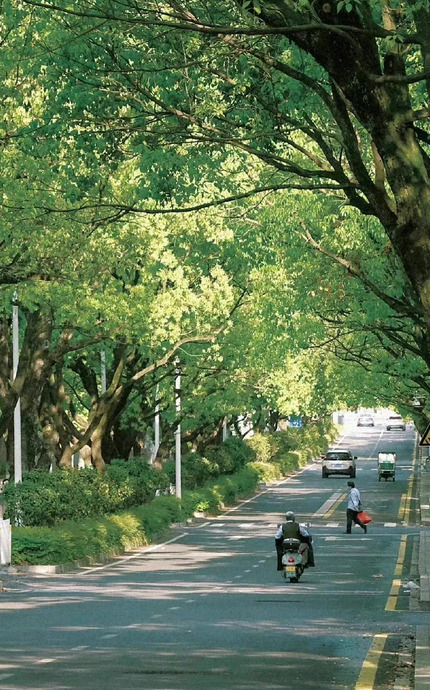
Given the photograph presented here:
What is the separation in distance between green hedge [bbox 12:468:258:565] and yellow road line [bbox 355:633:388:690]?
1670 centimetres

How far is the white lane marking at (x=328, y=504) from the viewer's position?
2471 inches

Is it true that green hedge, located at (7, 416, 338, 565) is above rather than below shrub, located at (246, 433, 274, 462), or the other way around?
below

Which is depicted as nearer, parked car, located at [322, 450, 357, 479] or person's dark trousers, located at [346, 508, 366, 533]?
person's dark trousers, located at [346, 508, 366, 533]

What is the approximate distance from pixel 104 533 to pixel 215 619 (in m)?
19.0

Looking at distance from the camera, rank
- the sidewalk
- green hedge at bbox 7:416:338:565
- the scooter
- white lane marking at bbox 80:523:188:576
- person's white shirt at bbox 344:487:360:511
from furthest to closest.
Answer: person's white shirt at bbox 344:487:360:511 < white lane marking at bbox 80:523:188:576 < green hedge at bbox 7:416:338:565 < the scooter < the sidewalk

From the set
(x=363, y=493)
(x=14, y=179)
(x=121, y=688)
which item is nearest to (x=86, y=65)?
(x=121, y=688)

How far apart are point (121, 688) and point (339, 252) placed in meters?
20.8

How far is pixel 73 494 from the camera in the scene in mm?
41062

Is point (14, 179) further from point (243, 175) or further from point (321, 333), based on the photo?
point (321, 333)

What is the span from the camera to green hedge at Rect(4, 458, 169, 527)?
3841 centimetres

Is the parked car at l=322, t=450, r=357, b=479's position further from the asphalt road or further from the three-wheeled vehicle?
the asphalt road

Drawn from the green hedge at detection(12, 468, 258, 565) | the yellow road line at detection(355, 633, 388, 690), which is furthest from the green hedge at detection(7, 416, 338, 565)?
the yellow road line at detection(355, 633, 388, 690)

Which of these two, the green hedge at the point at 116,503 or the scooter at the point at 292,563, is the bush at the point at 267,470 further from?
the scooter at the point at 292,563

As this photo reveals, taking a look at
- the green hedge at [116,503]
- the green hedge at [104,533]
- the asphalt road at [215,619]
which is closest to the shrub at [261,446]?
the green hedge at [116,503]
